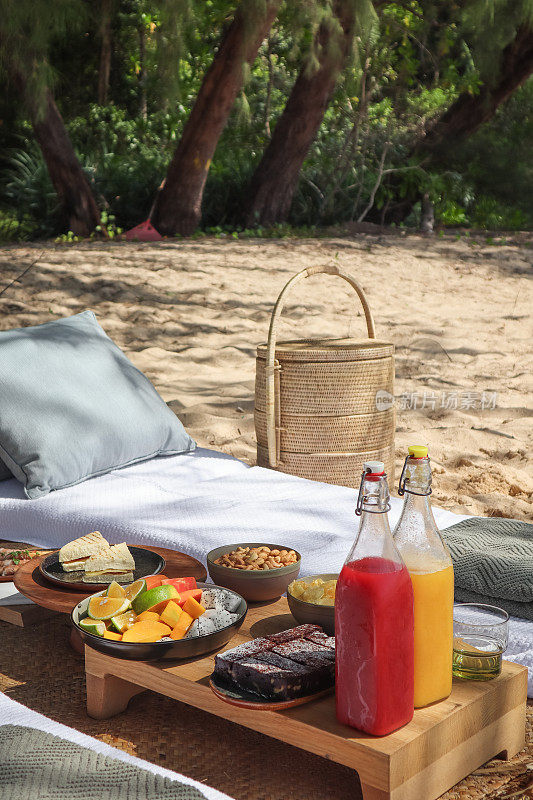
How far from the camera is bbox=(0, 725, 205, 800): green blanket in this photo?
1049 millimetres

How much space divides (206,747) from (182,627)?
255 millimetres

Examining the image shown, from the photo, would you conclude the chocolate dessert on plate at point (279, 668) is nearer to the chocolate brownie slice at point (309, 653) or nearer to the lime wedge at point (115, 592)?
the chocolate brownie slice at point (309, 653)

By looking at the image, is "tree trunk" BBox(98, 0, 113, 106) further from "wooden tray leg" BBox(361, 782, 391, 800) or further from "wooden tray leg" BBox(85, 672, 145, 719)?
"wooden tray leg" BBox(361, 782, 391, 800)

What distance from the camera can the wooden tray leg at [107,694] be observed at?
4.83 ft

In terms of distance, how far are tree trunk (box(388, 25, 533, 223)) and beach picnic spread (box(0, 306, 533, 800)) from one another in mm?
6614

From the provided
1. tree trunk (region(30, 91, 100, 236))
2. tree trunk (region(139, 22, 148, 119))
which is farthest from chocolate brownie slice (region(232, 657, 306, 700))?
tree trunk (region(139, 22, 148, 119))

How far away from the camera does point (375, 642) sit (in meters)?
1.08

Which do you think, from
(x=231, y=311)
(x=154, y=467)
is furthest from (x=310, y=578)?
(x=231, y=311)

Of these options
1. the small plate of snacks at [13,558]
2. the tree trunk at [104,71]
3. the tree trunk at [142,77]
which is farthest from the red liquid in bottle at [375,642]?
the tree trunk at [142,77]

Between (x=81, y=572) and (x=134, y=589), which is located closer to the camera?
(x=134, y=589)

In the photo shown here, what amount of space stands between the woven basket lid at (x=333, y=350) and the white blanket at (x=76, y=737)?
1.52m

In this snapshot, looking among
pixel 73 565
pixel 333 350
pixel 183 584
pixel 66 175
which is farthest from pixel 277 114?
pixel 183 584

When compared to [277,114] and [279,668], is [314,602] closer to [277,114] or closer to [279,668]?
[279,668]

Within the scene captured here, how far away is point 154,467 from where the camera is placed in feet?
8.34
